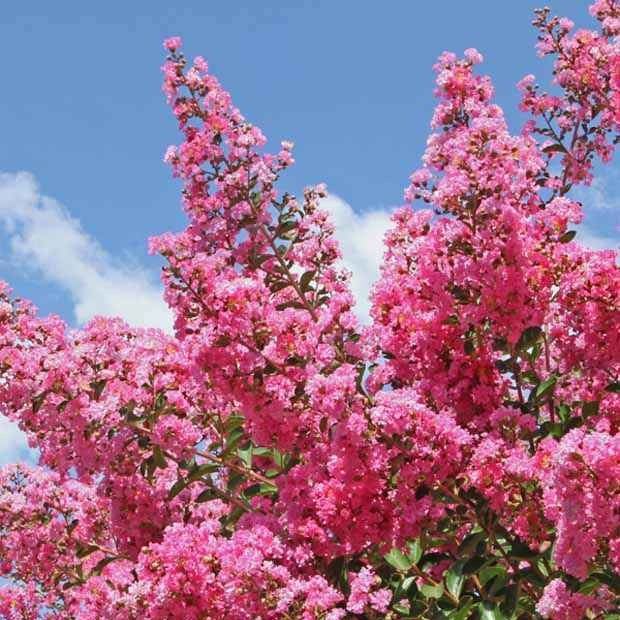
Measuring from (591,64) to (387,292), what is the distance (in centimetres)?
309

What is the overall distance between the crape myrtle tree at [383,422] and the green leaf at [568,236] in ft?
0.04

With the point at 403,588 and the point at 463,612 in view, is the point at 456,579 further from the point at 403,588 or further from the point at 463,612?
the point at 403,588

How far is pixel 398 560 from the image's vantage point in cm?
479

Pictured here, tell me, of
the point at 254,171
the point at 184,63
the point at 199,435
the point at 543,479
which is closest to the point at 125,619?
the point at 199,435

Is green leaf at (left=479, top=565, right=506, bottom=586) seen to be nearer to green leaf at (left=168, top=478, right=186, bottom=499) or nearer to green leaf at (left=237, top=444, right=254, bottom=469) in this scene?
green leaf at (left=237, top=444, right=254, bottom=469)

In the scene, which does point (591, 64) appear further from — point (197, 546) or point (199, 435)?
point (197, 546)

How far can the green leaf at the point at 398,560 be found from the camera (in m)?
4.76

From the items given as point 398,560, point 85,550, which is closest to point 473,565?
point 398,560

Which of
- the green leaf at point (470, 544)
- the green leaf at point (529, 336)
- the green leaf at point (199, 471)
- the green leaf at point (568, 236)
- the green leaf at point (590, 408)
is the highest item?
the green leaf at point (568, 236)

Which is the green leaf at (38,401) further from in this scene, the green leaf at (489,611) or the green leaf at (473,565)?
the green leaf at (489,611)

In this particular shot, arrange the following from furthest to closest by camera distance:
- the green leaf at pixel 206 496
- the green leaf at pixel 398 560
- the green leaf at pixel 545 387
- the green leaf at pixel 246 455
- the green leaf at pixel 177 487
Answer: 1. the green leaf at pixel 206 496
2. the green leaf at pixel 246 455
3. the green leaf at pixel 177 487
4. the green leaf at pixel 545 387
5. the green leaf at pixel 398 560

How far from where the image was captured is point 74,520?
6.71 m

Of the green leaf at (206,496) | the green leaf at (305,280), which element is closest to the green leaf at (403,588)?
the green leaf at (206,496)

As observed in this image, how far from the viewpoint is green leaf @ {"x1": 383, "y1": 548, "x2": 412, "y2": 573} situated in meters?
4.76
